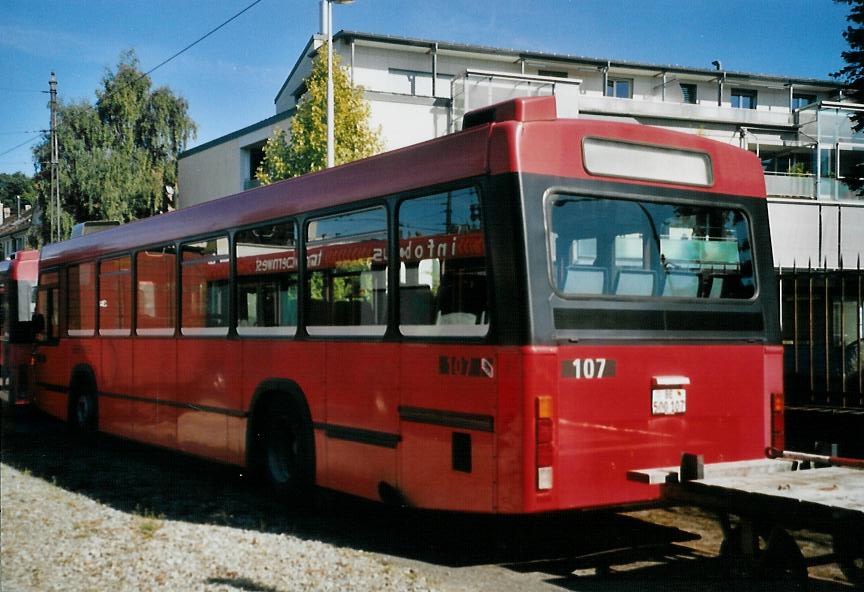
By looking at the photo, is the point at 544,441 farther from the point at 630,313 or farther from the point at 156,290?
the point at 156,290

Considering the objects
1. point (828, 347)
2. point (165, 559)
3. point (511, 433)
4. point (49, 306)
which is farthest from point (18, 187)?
point (511, 433)

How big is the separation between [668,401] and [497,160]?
7.09 feet

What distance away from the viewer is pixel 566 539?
23.8ft

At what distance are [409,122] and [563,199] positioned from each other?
29.4 meters

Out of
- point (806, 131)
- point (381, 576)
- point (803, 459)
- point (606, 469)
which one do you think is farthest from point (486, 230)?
point (806, 131)

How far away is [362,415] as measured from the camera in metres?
7.33

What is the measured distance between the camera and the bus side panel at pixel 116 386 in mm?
11797

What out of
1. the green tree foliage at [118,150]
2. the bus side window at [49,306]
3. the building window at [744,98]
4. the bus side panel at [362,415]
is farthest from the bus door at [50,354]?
the building window at [744,98]

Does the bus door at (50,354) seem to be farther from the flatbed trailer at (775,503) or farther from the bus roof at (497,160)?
the flatbed trailer at (775,503)

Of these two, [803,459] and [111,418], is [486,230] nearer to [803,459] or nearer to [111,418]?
[803,459]

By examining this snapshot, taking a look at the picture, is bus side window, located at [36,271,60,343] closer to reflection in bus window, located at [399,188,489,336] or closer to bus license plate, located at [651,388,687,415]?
reflection in bus window, located at [399,188,489,336]

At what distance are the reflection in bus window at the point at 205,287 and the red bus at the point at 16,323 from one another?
6.05m

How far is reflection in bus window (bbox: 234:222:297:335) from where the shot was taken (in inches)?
330

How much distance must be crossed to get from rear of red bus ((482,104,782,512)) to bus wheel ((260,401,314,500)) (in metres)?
2.79
